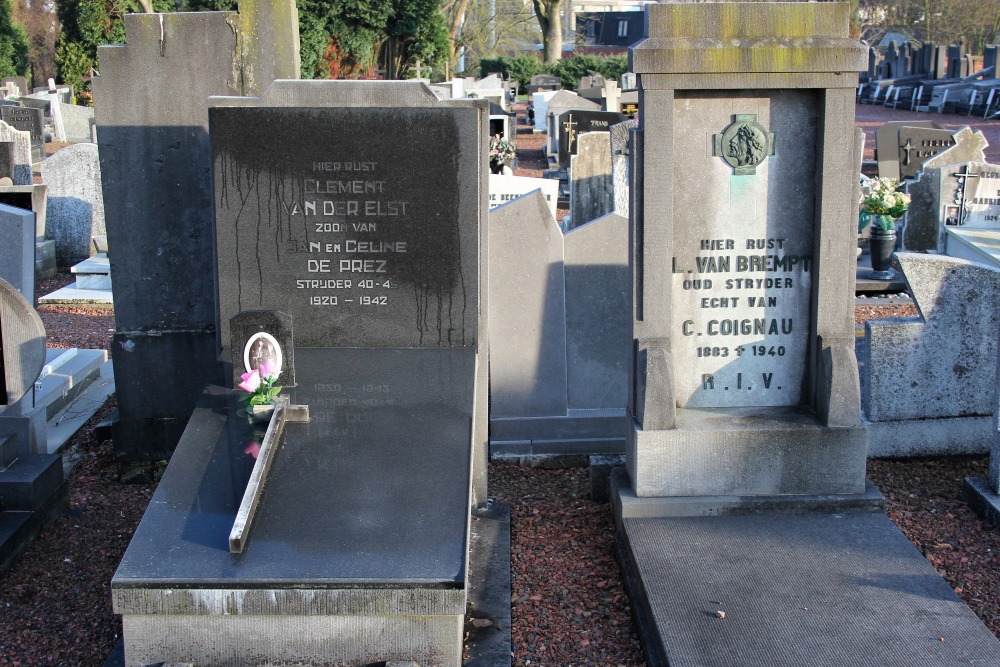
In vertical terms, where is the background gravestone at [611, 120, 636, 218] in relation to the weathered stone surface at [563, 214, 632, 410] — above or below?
above

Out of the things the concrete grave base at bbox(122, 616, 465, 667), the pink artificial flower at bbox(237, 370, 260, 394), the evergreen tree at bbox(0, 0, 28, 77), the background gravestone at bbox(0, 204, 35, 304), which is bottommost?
the concrete grave base at bbox(122, 616, 465, 667)

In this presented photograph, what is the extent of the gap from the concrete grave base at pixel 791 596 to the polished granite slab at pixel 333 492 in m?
1.00

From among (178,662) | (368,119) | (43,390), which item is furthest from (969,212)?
(178,662)

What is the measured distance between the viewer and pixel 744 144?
5020mm

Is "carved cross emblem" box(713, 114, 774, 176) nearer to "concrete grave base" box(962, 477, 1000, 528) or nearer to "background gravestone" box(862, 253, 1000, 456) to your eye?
"background gravestone" box(862, 253, 1000, 456)

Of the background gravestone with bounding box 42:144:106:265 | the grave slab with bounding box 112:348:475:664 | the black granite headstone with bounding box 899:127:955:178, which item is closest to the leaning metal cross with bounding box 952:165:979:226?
the black granite headstone with bounding box 899:127:955:178

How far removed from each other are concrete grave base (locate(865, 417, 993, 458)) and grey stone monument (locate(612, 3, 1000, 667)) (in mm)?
989

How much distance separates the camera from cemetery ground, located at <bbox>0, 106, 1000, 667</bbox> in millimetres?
4191

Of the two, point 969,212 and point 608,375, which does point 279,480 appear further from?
point 969,212

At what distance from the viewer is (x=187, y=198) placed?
5871 mm

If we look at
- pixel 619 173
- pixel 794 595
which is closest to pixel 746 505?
pixel 794 595

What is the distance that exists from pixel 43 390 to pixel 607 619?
Answer: 415 cm

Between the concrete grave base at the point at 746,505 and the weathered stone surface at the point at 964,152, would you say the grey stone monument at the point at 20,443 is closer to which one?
the concrete grave base at the point at 746,505

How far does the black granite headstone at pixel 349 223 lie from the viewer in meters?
4.94
